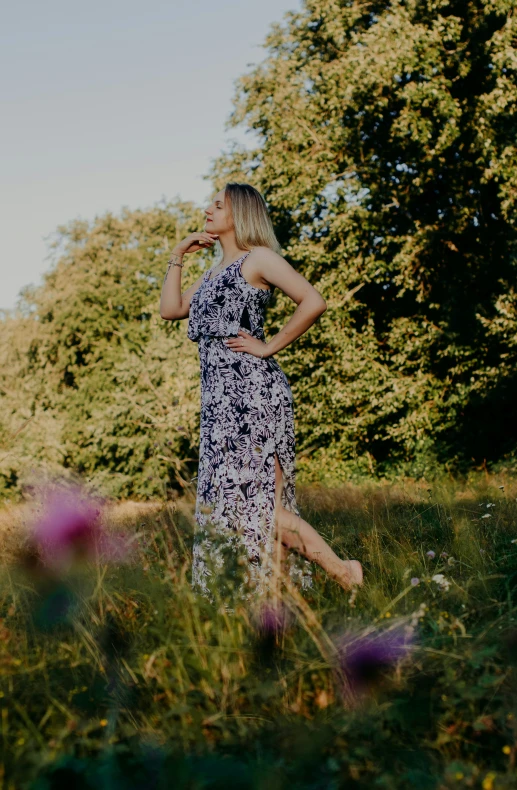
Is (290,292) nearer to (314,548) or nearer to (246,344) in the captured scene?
(246,344)

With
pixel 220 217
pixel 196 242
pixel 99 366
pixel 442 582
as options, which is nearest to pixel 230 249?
pixel 220 217

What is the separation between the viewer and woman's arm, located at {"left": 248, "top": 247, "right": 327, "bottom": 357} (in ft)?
11.6

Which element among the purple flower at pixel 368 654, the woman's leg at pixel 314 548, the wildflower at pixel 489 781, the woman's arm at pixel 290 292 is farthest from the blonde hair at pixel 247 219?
the wildflower at pixel 489 781

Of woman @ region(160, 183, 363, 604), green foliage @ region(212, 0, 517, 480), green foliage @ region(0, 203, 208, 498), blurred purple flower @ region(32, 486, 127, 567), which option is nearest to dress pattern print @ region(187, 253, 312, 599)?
woman @ region(160, 183, 363, 604)

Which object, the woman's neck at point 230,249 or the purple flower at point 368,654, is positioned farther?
the woman's neck at point 230,249

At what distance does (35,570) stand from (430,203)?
11155 mm

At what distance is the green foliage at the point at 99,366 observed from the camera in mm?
17391

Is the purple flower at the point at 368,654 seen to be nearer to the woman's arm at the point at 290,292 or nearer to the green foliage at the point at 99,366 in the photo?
the woman's arm at the point at 290,292

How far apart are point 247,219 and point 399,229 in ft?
33.8

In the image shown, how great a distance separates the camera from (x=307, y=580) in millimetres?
3545

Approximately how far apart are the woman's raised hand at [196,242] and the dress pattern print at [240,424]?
0.25m

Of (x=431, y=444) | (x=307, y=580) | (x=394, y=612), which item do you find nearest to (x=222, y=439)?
(x=307, y=580)

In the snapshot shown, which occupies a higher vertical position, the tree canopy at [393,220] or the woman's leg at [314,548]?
the tree canopy at [393,220]

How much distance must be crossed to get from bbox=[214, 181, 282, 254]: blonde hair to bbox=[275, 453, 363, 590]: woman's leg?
1178mm
